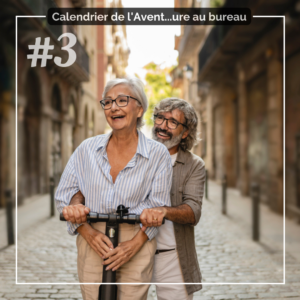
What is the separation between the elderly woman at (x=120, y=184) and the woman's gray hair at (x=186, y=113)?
1.25ft

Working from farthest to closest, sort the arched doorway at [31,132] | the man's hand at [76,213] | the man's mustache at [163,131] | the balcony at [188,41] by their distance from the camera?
the arched doorway at [31,132] < the balcony at [188,41] < the man's mustache at [163,131] < the man's hand at [76,213]

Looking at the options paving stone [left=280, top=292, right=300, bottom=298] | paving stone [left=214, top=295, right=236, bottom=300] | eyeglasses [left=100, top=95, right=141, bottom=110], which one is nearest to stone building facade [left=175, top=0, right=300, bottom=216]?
paving stone [left=214, top=295, right=236, bottom=300]

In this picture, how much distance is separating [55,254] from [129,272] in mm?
2849

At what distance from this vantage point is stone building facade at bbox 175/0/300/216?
387cm

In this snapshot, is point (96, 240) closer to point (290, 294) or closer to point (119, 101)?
point (119, 101)

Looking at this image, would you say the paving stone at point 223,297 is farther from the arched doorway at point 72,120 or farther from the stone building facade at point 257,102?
the arched doorway at point 72,120

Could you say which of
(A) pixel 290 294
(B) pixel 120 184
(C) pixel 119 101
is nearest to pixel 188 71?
(C) pixel 119 101

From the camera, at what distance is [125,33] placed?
330 cm

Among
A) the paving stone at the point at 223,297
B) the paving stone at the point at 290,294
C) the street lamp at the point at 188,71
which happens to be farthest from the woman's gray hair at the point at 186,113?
the paving stone at the point at 290,294

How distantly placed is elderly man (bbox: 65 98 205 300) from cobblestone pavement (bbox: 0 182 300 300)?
114 centimetres

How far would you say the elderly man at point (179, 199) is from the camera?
2172 millimetres

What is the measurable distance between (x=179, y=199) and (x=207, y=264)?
175 centimetres

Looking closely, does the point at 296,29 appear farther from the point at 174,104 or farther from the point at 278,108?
the point at 174,104

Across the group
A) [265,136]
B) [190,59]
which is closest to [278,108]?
[265,136]
